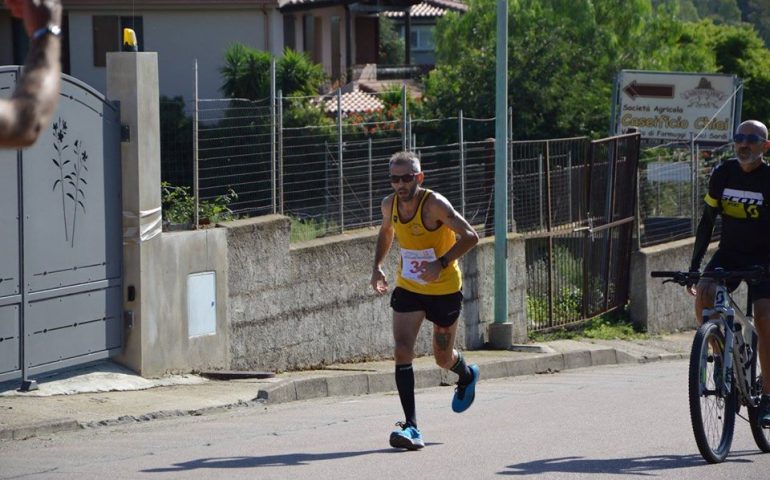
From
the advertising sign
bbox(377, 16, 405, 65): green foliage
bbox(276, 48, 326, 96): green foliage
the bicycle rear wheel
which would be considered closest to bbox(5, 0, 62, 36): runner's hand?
the bicycle rear wheel

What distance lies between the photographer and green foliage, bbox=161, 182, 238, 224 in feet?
36.7

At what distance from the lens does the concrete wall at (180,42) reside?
30.0m

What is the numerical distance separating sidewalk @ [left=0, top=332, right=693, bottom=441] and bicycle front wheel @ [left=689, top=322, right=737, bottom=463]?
3.80 meters

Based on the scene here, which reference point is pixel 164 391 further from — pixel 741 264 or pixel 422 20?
pixel 422 20

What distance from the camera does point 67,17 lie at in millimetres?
30172

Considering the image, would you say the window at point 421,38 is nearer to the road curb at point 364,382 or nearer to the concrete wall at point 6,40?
the concrete wall at point 6,40

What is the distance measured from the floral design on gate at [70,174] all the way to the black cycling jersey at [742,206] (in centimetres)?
468

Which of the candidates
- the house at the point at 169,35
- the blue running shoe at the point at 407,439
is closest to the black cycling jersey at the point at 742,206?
the blue running shoe at the point at 407,439

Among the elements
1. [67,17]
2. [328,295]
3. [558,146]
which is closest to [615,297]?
[558,146]

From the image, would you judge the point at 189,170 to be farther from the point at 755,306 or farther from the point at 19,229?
the point at 755,306

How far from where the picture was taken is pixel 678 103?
2736 cm

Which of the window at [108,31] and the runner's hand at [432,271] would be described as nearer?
the runner's hand at [432,271]

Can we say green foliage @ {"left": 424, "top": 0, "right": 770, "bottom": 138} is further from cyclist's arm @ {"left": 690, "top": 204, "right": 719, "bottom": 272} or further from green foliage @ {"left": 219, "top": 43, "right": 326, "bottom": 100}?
cyclist's arm @ {"left": 690, "top": 204, "right": 719, "bottom": 272}

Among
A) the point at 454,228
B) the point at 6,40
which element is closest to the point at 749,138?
the point at 454,228
